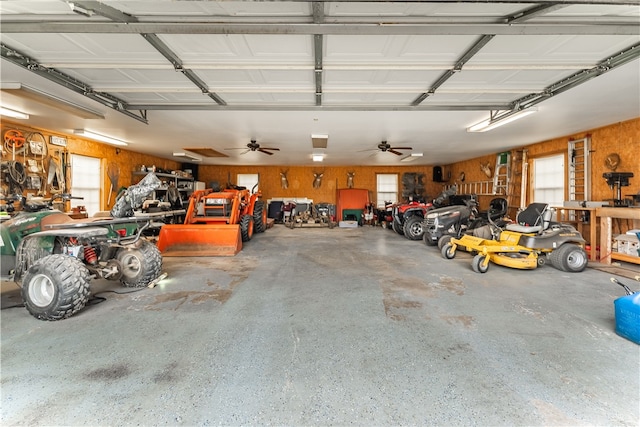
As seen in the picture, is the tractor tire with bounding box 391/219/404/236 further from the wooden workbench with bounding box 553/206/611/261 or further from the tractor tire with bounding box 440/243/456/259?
the wooden workbench with bounding box 553/206/611/261

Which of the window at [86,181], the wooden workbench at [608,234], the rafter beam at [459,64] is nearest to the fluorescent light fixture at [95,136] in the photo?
the window at [86,181]

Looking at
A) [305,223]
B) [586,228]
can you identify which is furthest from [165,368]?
[305,223]

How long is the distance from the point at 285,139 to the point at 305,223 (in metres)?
4.53

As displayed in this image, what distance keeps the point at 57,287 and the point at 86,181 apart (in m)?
5.95

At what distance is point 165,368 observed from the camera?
1.73 m

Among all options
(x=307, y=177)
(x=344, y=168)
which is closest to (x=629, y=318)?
(x=344, y=168)

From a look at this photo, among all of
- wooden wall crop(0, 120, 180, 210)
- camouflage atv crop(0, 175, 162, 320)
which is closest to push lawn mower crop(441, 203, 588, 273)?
camouflage atv crop(0, 175, 162, 320)

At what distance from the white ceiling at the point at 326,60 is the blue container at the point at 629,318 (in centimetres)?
220

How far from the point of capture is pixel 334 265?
14.7 feet

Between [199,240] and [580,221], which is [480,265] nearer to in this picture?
[580,221]

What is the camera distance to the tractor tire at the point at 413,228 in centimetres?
724

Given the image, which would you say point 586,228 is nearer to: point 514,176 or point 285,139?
point 514,176

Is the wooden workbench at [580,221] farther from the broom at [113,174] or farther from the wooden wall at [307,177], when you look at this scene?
the broom at [113,174]

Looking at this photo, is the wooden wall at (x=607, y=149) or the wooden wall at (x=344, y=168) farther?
the wooden wall at (x=344, y=168)
